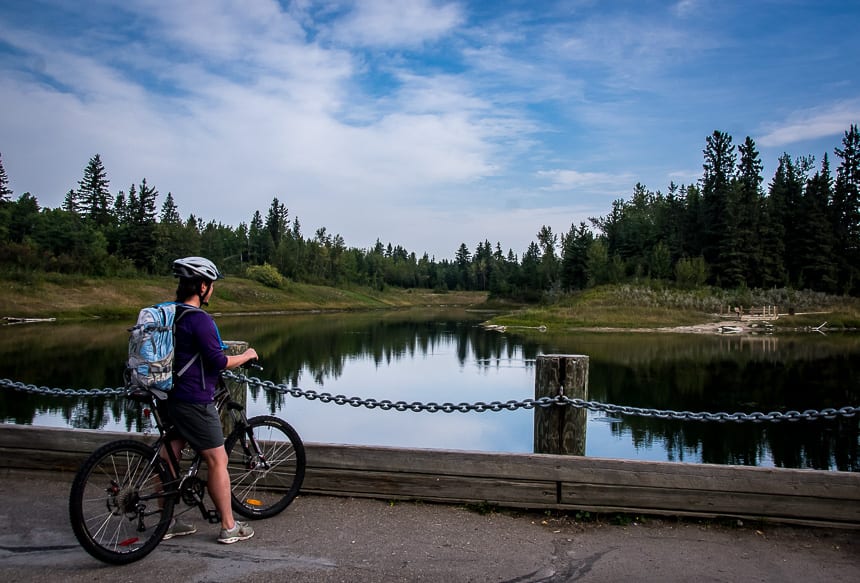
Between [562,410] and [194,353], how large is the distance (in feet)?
11.6

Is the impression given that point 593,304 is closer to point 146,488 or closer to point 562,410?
point 562,410

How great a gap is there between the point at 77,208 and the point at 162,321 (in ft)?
415

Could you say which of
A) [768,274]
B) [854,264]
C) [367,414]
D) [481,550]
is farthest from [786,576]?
[854,264]

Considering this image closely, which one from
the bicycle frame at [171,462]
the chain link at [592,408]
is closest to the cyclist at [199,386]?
the bicycle frame at [171,462]

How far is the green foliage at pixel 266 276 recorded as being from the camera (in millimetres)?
112819

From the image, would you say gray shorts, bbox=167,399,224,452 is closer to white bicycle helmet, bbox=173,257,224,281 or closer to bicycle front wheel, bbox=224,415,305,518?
bicycle front wheel, bbox=224,415,305,518

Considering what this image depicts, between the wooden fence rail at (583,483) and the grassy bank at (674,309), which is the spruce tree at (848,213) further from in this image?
the wooden fence rail at (583,483)

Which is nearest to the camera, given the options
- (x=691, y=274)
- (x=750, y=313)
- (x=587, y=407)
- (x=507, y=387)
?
(x=587, y=407)

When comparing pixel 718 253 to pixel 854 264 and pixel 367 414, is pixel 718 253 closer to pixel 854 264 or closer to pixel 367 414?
pixel 854 264

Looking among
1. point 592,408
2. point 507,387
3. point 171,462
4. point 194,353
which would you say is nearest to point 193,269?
point 194,353

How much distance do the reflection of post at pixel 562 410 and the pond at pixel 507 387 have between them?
26.9 feet

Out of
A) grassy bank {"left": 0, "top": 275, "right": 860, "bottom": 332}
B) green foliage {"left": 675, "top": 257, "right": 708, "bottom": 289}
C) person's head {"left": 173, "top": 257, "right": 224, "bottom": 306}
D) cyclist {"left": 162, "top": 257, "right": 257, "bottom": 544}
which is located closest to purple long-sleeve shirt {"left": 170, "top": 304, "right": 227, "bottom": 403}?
cyclist {"left": 162, "top": 257, "right": 257, "bottom": 544}

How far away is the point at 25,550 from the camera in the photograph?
16.3ft

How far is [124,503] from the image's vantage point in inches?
194
